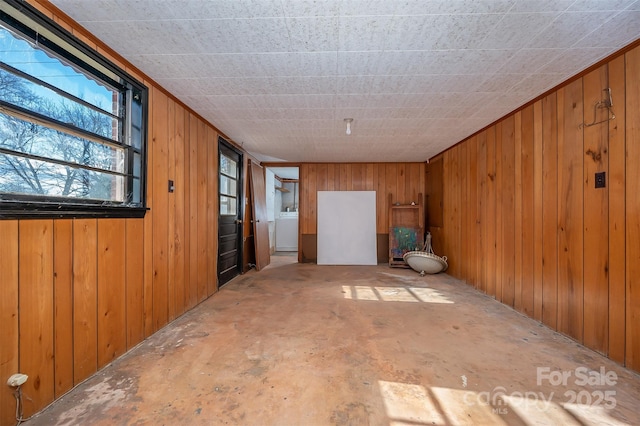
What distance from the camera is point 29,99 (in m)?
1.34

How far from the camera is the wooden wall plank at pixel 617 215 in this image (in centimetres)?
181

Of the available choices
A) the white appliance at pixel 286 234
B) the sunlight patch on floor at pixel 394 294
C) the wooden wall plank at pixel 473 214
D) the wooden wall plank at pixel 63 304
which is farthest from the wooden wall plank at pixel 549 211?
the white appliance at pixel 286 234

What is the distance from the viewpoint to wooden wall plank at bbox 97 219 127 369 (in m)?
1.76

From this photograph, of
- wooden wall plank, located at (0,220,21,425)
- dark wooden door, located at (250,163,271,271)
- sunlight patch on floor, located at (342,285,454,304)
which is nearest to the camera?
wooden wall plank, located at (0,220,21,425)

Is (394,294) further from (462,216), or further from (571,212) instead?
(571,212)

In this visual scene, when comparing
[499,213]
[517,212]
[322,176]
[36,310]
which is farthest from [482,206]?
[36,310]

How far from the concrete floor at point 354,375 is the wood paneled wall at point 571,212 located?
27cm

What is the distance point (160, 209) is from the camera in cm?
238

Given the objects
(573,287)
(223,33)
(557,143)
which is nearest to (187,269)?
(223,33)

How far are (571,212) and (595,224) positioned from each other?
227mm

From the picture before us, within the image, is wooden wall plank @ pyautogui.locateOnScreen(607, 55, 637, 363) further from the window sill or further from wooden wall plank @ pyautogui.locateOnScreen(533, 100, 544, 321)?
the window sill

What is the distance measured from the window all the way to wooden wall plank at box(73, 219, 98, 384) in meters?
0.13

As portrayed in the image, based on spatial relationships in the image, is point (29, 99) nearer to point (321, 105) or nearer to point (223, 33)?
point (223, 33)

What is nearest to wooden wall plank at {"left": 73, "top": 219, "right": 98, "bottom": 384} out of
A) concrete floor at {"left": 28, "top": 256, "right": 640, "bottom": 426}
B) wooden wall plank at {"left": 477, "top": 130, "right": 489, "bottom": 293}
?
concrete floor at {"left": 28, "top": 256, "right": 640, "bottom": 426}
